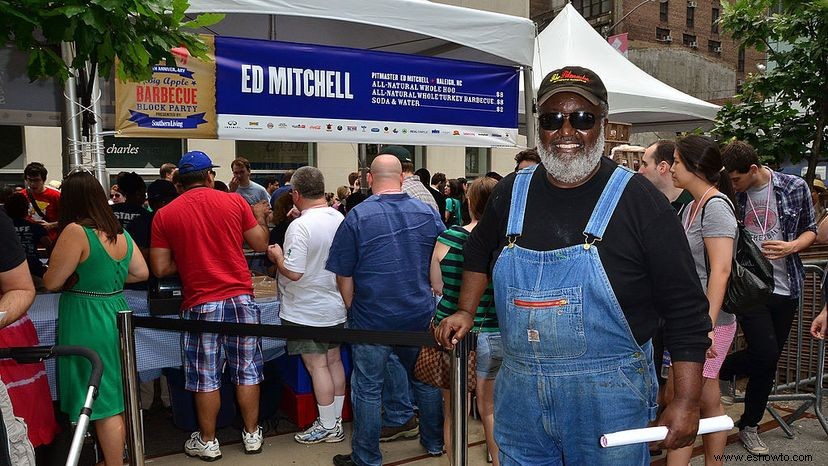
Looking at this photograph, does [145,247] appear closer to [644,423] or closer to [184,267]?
[184,267]

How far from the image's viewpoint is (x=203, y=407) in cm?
440

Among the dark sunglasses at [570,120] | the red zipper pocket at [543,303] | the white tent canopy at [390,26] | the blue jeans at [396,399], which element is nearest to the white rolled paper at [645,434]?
the red zipper pocket at [543,303]

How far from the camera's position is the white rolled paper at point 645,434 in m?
1.83

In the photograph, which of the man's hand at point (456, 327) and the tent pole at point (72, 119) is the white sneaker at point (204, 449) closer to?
the tent pole at point (72, 119)

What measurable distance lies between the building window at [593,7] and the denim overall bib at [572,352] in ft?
146

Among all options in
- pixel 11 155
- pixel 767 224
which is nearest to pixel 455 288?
pixel 767 224

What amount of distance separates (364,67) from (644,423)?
3738mm

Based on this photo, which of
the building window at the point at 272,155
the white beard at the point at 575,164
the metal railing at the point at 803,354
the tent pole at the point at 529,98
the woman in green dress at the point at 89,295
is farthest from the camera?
the building window at the point at 272,155

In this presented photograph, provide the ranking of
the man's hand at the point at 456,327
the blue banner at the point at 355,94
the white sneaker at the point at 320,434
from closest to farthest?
the man's hand at the point at 456,327, the white sneaker at the point at 320,434, the blue banner at the point at 355,94

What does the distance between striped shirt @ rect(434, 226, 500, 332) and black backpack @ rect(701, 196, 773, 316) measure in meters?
1.11

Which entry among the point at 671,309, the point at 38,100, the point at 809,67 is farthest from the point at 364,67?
the point at 809,67

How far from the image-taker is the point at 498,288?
2.26 metres

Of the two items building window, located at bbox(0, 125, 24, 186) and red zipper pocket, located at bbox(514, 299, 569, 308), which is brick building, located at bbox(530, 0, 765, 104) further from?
red zipper pocket, located at bbox(514, 299, 569, 308)

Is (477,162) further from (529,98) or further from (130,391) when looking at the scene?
(130,391)
